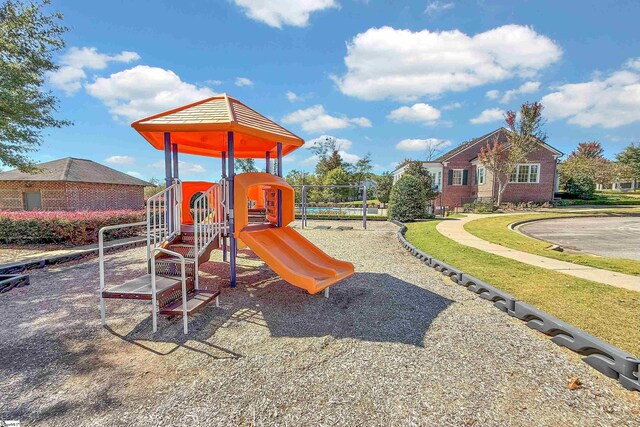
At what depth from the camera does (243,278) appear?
21.7 feet

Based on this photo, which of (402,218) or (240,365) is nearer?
(240,365)

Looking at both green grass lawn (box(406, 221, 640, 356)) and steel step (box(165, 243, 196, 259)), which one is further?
steel step (box(165, 243, 196, 259))

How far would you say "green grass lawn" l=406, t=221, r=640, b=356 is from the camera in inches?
145

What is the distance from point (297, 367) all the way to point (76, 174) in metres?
23.8

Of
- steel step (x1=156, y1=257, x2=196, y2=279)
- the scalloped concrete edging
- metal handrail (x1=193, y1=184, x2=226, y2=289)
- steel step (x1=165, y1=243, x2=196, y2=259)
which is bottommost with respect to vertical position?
the scalloped concrete edging

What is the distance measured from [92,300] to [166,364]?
9.60ft

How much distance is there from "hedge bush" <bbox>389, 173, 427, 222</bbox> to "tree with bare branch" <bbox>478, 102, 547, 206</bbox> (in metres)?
10.8

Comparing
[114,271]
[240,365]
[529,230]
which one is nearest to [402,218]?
[529,230]

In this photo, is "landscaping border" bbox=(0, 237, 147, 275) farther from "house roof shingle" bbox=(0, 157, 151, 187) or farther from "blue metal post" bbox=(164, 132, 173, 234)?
"house roof shingle" bbox=(0, 157, 151, 187)

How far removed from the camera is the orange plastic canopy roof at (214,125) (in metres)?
5.15

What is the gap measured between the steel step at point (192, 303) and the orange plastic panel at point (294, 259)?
98 centimetres

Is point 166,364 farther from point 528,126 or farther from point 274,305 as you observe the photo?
point 528,126

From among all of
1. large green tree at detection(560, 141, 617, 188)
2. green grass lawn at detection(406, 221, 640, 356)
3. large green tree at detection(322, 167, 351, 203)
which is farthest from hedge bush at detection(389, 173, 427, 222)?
large green tree at detection(560, 141, 617, 188)

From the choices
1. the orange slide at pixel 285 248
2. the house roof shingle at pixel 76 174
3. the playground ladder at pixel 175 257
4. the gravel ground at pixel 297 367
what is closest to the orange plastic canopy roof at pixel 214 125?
the orange slide at pixel 285 248
